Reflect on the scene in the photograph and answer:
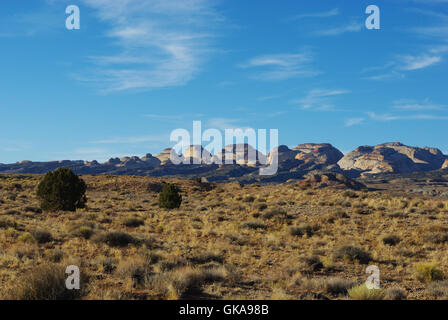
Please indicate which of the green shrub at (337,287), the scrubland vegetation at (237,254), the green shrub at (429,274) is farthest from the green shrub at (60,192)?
the green shrub at (429,274)

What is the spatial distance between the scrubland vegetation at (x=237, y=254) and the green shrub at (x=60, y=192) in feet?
3.05

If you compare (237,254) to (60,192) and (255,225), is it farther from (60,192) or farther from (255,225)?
(60,192)

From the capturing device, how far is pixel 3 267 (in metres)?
11.8

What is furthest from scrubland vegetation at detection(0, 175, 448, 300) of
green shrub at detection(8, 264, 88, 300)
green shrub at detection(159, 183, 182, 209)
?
green shrub at detection(159, 183, 182, 209)

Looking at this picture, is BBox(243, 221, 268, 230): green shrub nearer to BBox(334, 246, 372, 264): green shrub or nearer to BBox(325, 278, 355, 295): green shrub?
BBox(334, 246, 372, 264): green shrub

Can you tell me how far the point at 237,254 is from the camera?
15508 millimetres

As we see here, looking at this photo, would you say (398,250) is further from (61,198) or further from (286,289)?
(61,198)

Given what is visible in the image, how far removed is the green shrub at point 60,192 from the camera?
2878 cm

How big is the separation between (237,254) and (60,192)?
65.1 ft

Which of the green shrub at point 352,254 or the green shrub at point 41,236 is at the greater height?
the green shrub at point 41,236

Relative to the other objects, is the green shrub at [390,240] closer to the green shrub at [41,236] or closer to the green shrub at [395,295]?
the green shrub at [395,295]
